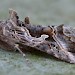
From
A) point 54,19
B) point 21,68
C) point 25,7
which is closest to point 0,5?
point 25,7

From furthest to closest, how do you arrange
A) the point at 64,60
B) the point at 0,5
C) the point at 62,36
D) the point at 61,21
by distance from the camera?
the point at 0,5, the point at 61,21, the point at 62,36, the point at 64,60


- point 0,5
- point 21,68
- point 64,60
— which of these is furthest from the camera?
point 0,5

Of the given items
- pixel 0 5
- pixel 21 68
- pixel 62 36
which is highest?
pixel 0 5

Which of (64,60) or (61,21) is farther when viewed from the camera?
(61,21)

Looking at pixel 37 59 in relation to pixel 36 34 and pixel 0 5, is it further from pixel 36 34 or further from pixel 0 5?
pixel 0 5

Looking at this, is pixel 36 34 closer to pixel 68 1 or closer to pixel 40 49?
pixel 40 49

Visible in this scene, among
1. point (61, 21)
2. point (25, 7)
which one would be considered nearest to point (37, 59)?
point (61, 21)

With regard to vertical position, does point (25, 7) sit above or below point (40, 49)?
above

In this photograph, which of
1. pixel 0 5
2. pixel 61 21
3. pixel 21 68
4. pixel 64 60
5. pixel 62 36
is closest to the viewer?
pixel 21 68

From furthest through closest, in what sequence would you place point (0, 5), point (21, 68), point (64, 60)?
1. point (0, 5)
2. point (64, 60)
3. point (21, 68)
